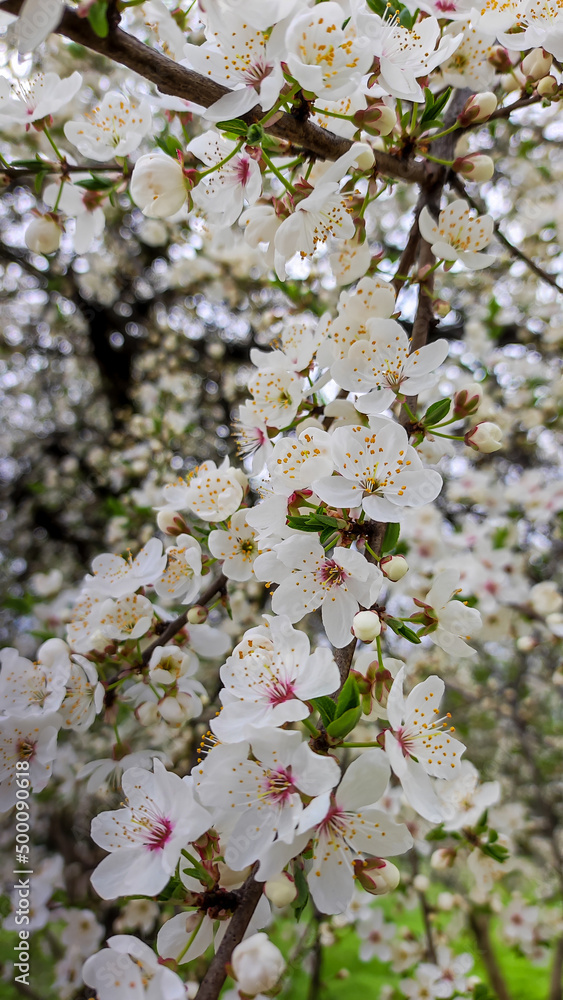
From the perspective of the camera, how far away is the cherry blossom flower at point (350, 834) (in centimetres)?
68

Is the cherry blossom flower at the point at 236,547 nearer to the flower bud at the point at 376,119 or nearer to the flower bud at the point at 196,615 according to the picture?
the flower bud at the point at 196,615

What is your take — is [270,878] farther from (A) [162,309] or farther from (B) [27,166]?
(A) [162,309]

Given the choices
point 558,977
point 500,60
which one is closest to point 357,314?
point 500,60

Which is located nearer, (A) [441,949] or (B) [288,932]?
(A) [441,949]

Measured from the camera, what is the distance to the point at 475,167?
109 centimetres

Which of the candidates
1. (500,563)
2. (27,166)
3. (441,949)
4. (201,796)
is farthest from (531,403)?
(201,796)

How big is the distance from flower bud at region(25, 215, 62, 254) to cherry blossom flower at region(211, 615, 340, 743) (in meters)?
0.92

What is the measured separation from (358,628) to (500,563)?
1796mm

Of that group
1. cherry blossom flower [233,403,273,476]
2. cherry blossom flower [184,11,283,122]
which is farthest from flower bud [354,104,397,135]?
cherry blossom flower [233,403,273,476]

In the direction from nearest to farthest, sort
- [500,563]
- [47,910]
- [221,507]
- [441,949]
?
[221,507] → [441,949] → [47,910] → [500,563]

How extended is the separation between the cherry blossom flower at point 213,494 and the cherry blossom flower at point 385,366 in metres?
0.28

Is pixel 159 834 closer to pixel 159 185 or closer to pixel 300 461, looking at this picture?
pixel 300 461

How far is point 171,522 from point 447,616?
60 centimetres

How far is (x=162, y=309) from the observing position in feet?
13.7
